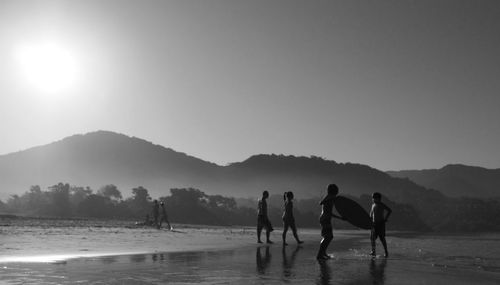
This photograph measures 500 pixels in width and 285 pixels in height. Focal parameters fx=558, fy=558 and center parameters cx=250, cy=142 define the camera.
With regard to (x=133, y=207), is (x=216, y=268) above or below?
below

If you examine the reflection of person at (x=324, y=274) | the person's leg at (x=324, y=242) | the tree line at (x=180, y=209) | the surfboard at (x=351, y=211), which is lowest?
the reflection of person at (x=324, y=274)

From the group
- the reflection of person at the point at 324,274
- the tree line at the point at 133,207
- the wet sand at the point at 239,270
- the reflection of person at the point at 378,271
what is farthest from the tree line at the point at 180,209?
the reflection of person at the point at 324,274

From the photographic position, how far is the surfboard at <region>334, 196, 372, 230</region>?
14.9 m

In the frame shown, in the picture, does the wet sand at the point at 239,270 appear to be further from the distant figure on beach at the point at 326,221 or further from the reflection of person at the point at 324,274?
the distant figure on beach at the point at 326,221

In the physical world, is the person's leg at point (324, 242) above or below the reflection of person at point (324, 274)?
above

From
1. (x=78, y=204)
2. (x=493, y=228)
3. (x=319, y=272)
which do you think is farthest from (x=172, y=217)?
(x=319, y=272)

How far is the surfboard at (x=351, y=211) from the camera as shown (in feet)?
48.8

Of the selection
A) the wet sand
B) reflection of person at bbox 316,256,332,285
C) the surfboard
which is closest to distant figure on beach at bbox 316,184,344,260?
the surfboard

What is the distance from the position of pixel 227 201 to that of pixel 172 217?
1198 cm

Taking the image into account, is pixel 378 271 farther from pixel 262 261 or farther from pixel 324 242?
pixel 262 261

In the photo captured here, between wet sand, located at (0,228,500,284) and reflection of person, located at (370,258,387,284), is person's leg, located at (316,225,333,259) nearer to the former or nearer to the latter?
wet sand, located at (0,228,500,284)

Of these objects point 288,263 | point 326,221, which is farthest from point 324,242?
point 288,263

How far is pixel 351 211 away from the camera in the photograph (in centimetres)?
1505

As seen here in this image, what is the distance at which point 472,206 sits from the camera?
82.7 metres
